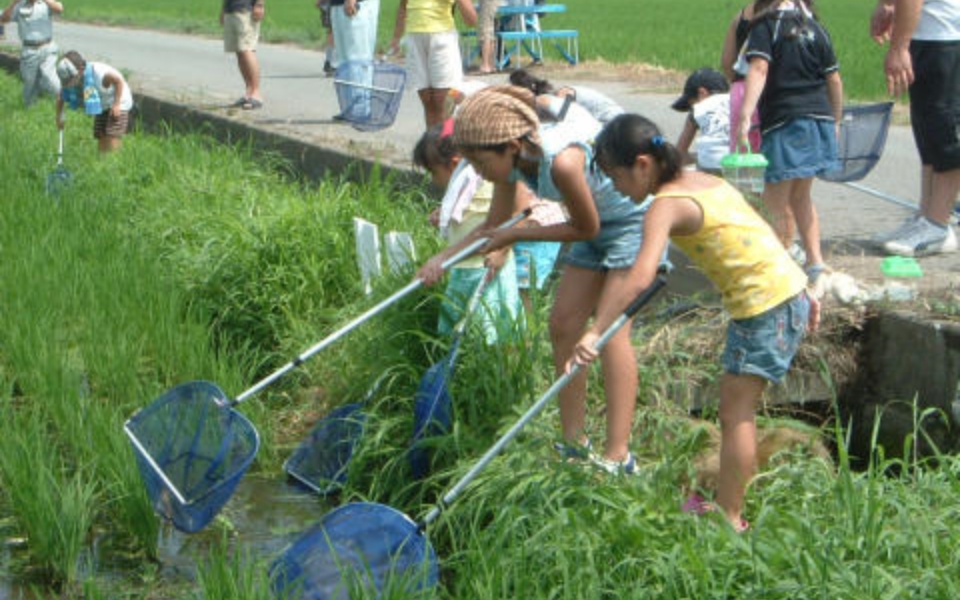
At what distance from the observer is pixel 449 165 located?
16.9 feet

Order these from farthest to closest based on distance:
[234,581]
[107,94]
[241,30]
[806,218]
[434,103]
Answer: [241,30] < [107,94] < [434,103] < [806,218] < [234,581]

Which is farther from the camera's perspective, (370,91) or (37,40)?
(37,40)

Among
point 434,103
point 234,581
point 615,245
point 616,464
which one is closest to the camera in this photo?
point 234,581

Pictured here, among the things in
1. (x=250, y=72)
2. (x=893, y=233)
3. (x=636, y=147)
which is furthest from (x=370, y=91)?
(x=636, y=147)

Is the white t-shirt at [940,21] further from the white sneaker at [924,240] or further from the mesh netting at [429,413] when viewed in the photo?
the mesh netting at [429,413]

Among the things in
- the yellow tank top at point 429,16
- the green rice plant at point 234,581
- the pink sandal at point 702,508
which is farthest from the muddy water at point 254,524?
the yellow tank top at point 429,16

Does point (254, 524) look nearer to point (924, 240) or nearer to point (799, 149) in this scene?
point (799, 149)

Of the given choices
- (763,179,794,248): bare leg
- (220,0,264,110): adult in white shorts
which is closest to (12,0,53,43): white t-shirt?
(220,0,264,110): adult in white shorts

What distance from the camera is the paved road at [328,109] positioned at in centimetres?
655

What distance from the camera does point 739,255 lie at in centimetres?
383

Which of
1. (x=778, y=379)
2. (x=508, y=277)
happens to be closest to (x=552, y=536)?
(x=778, y=379)

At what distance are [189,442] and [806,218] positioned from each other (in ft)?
7.51

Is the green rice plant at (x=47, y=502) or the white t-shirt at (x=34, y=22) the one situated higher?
the white t-shirt at (x=34, y=22)

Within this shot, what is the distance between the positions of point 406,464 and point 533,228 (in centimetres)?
89
